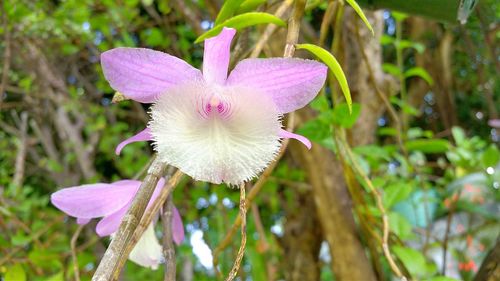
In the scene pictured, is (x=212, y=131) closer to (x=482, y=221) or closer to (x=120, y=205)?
(x=120, y=205)

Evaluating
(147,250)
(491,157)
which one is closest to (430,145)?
(491,157)

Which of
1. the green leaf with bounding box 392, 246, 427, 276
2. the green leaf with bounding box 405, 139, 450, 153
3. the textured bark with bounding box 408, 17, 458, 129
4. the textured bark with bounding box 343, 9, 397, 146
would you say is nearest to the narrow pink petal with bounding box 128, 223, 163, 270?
the green leaf with bounding box 392, 246, 427, 276

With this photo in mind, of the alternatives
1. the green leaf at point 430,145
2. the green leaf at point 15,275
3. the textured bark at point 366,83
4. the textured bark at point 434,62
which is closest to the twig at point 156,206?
the green leaf at point 15,275

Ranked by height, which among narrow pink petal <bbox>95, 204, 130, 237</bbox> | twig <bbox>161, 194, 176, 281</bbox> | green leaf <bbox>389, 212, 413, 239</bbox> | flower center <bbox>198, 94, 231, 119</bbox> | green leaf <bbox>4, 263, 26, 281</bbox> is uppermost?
flower center <bbox>198, 94, 231, 119</bbox>

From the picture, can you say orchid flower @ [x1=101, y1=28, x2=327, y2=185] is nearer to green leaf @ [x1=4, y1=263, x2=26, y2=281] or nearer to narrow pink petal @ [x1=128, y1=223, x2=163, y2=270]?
narrow pink petal @ [x1=128, y1=223, x2=163, y2=270]

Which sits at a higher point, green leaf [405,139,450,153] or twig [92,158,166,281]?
twig [92,158,166,281]

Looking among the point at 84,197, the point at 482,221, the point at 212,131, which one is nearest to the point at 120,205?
the point at 84,197

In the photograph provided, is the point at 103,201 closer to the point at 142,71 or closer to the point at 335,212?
the point at 142,71
